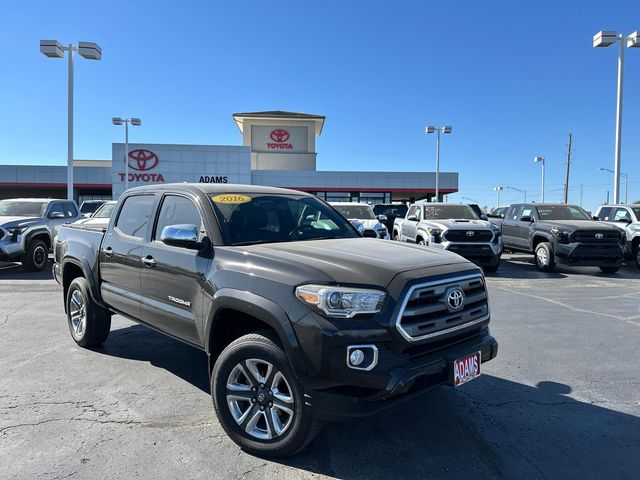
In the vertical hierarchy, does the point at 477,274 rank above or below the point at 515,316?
above

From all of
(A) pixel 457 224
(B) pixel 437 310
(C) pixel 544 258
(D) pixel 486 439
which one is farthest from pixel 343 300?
(C) pixel 544 258

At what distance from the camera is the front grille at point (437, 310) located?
9.34 ft

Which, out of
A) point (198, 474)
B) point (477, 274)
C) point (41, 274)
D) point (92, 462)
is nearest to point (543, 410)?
point (477, 274)

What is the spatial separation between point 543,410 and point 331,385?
7.29 feet

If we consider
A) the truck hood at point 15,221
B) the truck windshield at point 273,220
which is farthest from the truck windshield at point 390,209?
the truck windshield at point 273,220

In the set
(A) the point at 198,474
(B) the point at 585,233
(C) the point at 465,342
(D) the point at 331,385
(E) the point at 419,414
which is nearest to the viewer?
(D) the point at 331,385

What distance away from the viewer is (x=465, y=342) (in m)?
3.30

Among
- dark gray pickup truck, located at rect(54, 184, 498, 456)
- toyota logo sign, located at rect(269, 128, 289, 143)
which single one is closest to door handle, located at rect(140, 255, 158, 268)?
dark gray pickup truck, located at rect(54, 184, 498, 456)

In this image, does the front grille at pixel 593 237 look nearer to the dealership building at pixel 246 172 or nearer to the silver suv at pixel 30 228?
the silver suv at pixel 30 228

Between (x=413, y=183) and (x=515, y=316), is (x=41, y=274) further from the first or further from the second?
(x=413, y=183)

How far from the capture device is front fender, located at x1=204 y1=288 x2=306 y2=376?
9.17 ft

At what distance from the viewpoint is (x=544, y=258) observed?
12.5m

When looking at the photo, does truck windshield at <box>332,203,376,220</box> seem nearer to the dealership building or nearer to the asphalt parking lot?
the asphalt parking lot

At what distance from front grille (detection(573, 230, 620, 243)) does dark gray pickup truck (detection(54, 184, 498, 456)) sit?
9.55 meters
